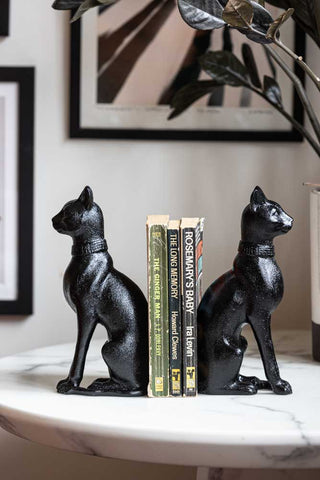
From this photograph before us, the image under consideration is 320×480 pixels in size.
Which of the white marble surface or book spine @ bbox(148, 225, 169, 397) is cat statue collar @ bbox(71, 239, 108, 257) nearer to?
book spine @ bbox(148, 225, 169, 397)

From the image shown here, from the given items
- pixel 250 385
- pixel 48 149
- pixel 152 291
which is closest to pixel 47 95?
pixel 48 149

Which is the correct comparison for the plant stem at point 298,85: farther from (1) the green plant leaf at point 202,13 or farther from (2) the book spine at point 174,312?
(2) the book spine at point 174,312

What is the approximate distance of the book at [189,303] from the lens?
94 cm

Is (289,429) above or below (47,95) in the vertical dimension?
below

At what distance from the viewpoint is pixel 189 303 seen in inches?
37.1

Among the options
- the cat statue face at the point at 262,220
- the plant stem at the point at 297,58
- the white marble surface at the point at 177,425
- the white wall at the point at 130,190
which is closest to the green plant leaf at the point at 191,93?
the white wall at the point at 130,190

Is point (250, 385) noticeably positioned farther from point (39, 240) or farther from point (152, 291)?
point (39, 240)

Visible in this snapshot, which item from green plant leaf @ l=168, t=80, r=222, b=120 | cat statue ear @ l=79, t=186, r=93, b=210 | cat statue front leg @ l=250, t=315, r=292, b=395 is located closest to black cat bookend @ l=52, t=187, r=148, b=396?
cat statue ear @ l=79, t=186, r=93, b=210

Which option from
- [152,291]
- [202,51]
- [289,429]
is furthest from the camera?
[202,51]

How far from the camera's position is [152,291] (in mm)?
942

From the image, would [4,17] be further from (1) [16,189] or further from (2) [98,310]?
(2) [98,310]

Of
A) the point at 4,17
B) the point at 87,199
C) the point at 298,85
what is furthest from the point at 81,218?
the point at 4,17

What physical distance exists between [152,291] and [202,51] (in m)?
0.59

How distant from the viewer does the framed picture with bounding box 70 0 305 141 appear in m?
1.35
